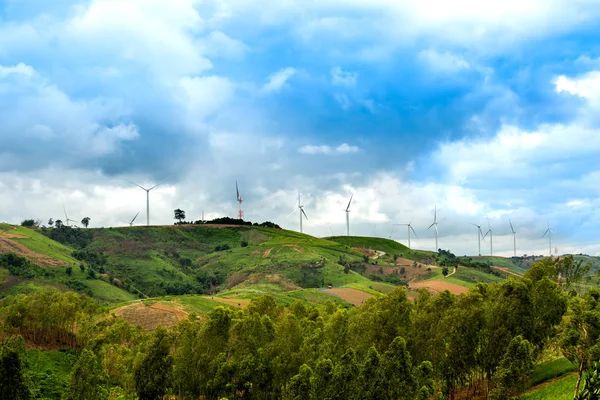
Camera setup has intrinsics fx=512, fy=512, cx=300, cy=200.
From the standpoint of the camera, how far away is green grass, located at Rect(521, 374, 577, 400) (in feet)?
195

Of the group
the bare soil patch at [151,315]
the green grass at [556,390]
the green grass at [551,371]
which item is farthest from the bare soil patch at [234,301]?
the green grass at [556,390]

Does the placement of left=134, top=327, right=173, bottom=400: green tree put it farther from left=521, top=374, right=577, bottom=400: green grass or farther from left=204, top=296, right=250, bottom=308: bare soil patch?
left=204, top=296, right=250, bottom=308: bare soil patch

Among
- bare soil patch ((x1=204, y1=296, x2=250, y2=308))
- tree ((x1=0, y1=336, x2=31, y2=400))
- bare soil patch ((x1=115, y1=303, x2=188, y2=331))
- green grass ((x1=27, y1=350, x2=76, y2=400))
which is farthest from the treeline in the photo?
bare soil patch ((x1=204, y1=296, x2=250, y2=308))

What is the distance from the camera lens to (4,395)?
7150cm

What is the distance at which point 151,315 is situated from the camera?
147 meters

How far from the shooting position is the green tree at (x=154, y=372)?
238 ft

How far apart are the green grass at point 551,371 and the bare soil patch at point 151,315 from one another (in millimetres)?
96404

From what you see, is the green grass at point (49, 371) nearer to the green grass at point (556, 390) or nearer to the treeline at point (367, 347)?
the treeline at point (367, 347)

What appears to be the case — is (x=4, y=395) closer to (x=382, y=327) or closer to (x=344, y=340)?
(x=344, y=340)

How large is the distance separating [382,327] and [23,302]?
95.0 m

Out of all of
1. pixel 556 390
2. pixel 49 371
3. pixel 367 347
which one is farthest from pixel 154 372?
pixel 556 390

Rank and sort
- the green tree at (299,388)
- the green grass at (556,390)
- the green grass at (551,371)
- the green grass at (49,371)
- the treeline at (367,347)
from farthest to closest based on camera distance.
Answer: the green grass at (49,371)
the green grass at (551,371)
the treeline at (367,347)
the green grass at (556,390)
the green tree at (299,388)

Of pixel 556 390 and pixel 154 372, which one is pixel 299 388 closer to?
pixel 154 372

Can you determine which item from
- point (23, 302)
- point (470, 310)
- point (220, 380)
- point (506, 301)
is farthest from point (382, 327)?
point (23, 302)
